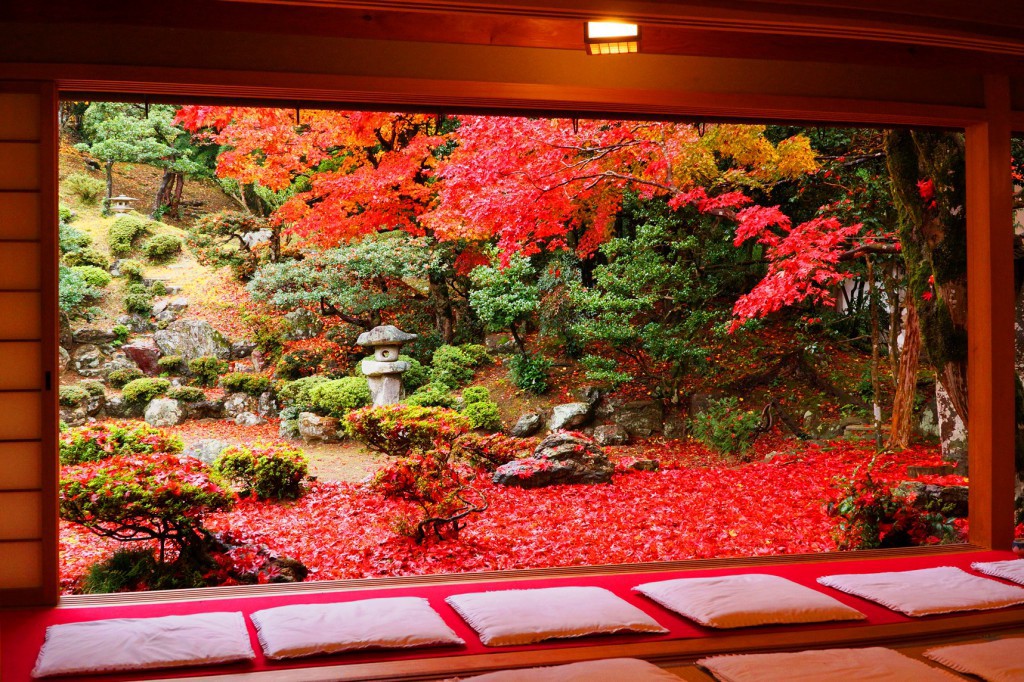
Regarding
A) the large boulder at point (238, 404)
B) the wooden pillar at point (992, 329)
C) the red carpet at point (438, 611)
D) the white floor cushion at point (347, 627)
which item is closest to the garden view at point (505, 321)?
the large boulder at point (238, 404)

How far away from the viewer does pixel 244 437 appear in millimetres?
7117

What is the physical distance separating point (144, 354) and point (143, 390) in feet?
1.27

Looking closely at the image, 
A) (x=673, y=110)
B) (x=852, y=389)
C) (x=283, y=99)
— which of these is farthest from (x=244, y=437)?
(x=852, y=389)

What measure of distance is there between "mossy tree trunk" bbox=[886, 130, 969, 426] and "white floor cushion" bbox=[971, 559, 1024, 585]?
5.95 ft

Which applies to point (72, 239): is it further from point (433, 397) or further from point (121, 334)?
point (433, 397)

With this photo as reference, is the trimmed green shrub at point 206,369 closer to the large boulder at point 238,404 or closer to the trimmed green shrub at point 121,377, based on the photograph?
the large boulder at point 238,404

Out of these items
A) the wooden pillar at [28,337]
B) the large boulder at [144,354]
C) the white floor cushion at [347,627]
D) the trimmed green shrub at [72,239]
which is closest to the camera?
the white floor cushion at [347,627]

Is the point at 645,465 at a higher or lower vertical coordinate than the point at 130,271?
lower

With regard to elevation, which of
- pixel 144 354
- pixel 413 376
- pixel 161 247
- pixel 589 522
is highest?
pixel 161 247

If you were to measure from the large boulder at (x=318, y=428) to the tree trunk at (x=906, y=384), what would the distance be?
15.7 ft

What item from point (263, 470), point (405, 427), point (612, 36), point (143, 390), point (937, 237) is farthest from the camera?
point (143, 390)

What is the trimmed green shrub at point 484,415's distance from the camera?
7.17 meters

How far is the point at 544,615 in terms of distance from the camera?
2697 mm

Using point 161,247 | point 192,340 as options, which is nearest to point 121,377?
point 192,340
